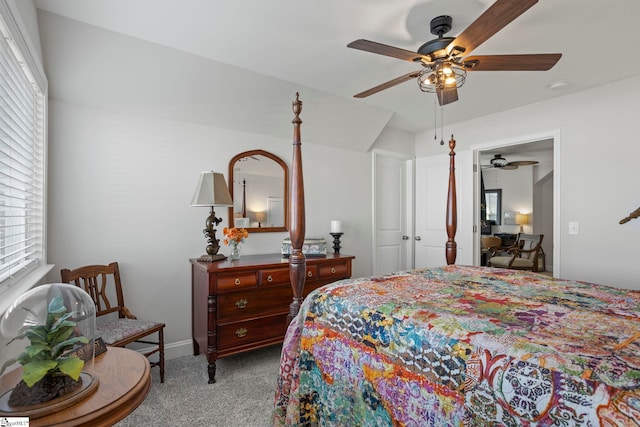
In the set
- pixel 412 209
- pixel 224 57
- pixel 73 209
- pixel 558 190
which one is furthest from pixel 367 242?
pixel 73 209

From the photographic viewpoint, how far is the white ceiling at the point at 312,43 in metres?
1.88

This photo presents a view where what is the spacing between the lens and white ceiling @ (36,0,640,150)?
188cm

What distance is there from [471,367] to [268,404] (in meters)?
1.60

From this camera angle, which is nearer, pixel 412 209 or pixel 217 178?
pixel 217 178

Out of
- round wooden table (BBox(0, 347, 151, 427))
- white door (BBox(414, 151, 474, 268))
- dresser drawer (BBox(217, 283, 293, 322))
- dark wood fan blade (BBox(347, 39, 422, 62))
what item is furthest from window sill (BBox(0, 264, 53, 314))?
white door (BBox(414, 151, 474, 268))

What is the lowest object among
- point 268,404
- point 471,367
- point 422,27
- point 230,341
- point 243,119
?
point 268,404

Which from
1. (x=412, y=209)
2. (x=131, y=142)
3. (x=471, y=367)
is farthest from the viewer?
(x=412, y=209)

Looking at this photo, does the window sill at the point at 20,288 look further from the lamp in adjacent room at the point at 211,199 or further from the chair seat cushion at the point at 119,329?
the lamp in adjacent room at the point at 211,199

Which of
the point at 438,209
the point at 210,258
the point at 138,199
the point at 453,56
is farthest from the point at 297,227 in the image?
the point at 438,209

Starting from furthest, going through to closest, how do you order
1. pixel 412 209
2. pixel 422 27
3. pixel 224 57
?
1. pixel 412 209
2. pixel 224 57
3. pixel 422 27

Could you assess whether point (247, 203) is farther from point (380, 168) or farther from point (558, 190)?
point (558, 190)

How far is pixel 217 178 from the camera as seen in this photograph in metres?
2.74

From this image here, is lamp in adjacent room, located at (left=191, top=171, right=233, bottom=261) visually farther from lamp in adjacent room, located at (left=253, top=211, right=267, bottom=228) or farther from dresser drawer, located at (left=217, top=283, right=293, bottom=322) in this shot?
lamp in adjacent room, located at (left=253, top=211, right=267, bottom=228)

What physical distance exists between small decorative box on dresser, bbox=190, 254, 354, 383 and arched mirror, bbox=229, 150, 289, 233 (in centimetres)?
49
